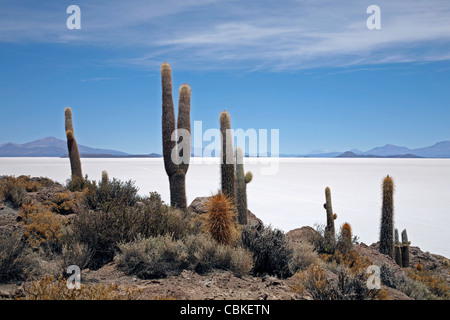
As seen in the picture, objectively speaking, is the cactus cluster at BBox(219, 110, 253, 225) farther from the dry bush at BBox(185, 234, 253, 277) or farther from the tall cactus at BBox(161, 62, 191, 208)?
the dry bush at BBox(185, 234, 253, 277)

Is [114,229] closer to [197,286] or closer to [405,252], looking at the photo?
[197,286]

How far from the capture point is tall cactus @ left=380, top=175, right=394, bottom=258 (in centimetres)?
1817

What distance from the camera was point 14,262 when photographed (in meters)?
7.56

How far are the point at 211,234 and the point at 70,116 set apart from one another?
57.2 ft

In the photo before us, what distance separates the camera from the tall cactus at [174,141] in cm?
1761

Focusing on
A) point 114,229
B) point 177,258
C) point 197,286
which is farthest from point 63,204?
point 197,286

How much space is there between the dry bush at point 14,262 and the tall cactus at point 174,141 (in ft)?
31.5

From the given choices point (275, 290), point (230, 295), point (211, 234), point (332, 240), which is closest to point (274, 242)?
point (211, 234)

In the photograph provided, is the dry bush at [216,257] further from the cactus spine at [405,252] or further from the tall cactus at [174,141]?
the cactus spine at [405,252]

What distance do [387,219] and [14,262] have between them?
16028mm

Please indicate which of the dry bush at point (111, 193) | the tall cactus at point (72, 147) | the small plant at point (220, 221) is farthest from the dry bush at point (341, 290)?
the tall cactus at point (72, 147)

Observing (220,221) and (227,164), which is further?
(227,164)

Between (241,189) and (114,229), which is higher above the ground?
(241,189)
